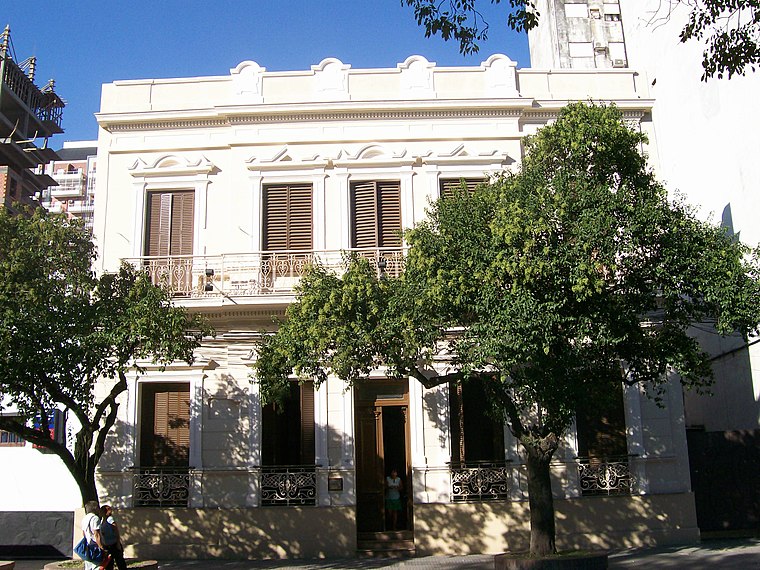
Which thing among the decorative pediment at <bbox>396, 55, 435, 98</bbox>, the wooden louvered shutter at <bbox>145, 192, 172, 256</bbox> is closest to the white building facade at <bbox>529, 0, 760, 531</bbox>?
the decorative pediment at <bbox>396, 55, 435, 98</bbox>

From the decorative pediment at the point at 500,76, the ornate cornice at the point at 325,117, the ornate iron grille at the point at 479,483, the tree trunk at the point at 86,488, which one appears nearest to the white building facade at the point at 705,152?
the decorative pediment at the point at 500,76

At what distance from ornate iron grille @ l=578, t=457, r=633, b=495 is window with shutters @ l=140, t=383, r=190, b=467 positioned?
7.41 m

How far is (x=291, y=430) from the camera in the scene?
14.6 metres

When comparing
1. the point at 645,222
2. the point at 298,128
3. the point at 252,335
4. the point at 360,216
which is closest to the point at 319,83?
the point at 298,128

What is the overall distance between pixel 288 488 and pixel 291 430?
1.10 m

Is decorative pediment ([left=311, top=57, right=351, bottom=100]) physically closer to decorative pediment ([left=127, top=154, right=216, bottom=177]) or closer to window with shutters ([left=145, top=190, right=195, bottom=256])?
decorative pediment ([left=127, top=154, right=216, bottom=177])

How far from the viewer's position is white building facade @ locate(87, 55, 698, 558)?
14.0 metres

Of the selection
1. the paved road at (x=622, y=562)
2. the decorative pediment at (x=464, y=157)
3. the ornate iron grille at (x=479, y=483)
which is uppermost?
the decorative pediment at (x=464, y=157)

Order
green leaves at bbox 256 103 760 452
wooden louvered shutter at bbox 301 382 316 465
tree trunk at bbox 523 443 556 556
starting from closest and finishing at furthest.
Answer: green leaves at bbox 256 103 760 452
tree trunk at bbox 523 443 556 556
wooden louvered shutter at bbox 301 382 316 465

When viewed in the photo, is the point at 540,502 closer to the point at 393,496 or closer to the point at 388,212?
the point at 393,496

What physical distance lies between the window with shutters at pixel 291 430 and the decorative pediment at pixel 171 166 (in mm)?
4838

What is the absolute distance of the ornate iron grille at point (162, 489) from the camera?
1420 cm

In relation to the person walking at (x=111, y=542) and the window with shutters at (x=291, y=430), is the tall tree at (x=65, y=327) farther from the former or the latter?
the window with shutters at (x=291, y=430)

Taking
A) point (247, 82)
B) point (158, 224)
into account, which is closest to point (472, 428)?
point (158, 224)
